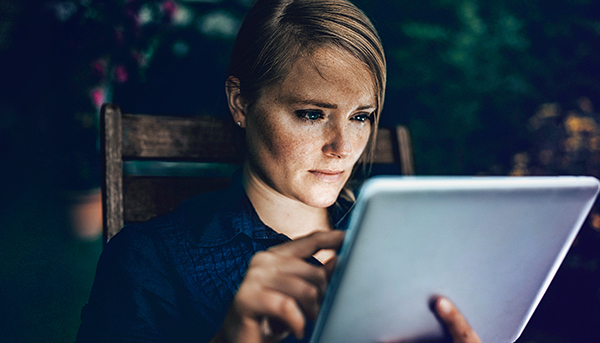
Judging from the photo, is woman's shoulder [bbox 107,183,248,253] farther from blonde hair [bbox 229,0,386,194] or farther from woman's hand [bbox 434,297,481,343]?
woman's hand [bbox 434,297,481,343]

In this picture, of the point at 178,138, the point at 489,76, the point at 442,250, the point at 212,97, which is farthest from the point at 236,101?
the point at 489,76

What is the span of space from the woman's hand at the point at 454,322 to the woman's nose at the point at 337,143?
30cm

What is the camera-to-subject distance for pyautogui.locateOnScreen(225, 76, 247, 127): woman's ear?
2.34 feet

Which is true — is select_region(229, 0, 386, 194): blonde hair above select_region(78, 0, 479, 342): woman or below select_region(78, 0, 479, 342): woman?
above

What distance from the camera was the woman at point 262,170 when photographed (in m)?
0.61

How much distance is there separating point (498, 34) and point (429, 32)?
34cm

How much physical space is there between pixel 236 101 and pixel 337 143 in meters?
0.24

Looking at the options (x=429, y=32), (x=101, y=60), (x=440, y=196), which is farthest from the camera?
(x=429, y=32)

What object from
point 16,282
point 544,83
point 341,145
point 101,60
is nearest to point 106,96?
point 101,60

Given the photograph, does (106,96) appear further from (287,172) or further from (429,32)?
(429,32)

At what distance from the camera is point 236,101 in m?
0.72

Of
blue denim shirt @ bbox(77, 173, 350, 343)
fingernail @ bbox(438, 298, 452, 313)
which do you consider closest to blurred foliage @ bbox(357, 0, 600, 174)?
blue denim shirt @ bbox(77, 173, 350, 343)

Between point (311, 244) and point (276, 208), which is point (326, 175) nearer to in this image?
point (276, 208)

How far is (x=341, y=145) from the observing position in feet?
2.08
